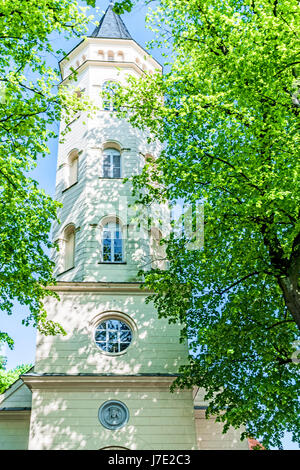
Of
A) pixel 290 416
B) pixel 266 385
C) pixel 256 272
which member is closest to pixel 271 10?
pixel 256 272

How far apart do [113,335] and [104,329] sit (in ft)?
1.22

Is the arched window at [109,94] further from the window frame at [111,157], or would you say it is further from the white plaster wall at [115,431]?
the white plaster wall at [115,431]

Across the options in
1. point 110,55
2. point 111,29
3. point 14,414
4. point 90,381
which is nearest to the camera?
point 90,381

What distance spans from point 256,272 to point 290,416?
365 cm

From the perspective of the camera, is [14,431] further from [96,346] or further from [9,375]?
[9,375]

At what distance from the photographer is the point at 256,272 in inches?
483

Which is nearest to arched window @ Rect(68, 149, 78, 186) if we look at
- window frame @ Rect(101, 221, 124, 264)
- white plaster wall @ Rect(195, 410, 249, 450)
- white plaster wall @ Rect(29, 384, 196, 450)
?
window frame @ Rect(101, 221, 124, 264)

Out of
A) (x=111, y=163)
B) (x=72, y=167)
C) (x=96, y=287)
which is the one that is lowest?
(x=96, y=287)

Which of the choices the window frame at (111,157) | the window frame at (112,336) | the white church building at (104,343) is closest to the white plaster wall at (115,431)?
the white church building at (104,343)

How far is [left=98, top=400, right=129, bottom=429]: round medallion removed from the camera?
14359mm

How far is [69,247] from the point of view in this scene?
18.7 metres

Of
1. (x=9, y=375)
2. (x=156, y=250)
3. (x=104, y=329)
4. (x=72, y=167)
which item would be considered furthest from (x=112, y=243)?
(x=9, y=375)

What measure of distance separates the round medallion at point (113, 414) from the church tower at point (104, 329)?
0.09 feet
